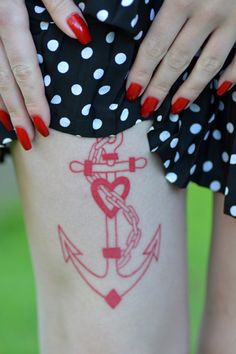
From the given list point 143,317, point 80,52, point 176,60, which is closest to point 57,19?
point 80,52

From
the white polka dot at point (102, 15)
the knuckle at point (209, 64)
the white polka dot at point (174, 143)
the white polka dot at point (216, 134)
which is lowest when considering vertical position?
the white polka dot at point (216, 134)

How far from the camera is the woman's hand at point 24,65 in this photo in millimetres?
1192

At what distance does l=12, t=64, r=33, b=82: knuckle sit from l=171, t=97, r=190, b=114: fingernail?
25 centimetres

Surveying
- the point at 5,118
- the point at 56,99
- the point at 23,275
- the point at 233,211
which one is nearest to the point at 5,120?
the point at 5,118

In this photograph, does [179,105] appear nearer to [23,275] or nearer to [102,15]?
[102,15]

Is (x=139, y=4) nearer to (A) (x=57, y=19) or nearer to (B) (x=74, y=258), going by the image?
(A) (x=57, y=19)

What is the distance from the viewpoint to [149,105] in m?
1.27

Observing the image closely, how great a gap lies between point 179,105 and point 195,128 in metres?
0.08

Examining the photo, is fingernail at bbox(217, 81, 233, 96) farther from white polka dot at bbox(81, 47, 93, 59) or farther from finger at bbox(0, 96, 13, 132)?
finger at bbox(0, 96, 13, 132)

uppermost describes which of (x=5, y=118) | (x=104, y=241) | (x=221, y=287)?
(x=5, y=118)

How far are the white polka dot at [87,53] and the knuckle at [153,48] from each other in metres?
0.08

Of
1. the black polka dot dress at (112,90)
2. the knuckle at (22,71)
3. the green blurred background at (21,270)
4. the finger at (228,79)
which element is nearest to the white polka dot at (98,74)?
the black polka dot dress at (112,90)

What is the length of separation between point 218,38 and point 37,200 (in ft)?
1.37

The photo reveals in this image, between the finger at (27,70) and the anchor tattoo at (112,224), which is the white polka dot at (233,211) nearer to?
the anchor tattoo at (112,224)
